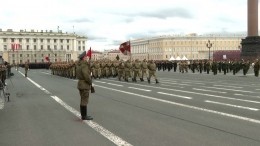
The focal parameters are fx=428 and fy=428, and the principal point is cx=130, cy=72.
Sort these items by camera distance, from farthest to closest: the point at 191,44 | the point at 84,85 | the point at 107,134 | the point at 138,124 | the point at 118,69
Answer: the point at 191,44 → the point at 118,69 → the point at 84,85 → the point at 138,124 → the point at 107,134

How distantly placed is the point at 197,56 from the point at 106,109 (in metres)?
158

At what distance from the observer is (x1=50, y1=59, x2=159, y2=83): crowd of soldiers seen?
99.5ft

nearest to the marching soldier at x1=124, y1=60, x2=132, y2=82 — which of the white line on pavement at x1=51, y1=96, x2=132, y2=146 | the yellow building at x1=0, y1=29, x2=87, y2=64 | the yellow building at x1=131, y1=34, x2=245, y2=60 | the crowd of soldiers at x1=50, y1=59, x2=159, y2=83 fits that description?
the crowd of soldiers at x1=50, y1=59, x2=159, y2=83

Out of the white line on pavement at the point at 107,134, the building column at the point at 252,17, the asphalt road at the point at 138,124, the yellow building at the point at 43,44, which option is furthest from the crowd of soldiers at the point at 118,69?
the yellow building at the point at 43,44

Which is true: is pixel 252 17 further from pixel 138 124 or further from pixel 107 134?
pixel 107 134

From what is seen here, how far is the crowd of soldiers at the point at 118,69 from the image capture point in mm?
30312

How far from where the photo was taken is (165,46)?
172250mm

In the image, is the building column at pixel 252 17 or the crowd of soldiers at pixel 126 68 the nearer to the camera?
the crowd of soldiers at pixel 126 68

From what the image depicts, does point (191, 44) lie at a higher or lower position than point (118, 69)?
higher

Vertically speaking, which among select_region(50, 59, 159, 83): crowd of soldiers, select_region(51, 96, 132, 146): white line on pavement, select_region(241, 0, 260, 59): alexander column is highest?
select_region(241, 0, 260, 59): alexander column

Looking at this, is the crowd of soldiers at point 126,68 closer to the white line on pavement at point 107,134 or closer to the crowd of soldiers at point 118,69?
the crowd of soldiers at point 118,69

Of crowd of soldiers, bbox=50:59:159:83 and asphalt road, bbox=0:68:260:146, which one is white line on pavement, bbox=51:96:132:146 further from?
crowd of soldiers, bbox=50:59:159:83

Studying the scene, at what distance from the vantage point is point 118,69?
34.7 m

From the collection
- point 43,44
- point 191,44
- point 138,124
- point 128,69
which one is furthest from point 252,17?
point 43,44
